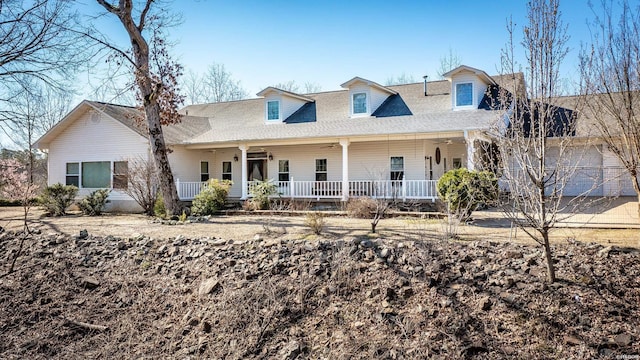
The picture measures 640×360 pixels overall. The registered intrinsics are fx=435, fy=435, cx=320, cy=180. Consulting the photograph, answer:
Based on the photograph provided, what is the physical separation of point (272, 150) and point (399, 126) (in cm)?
621

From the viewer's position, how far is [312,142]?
16516mm

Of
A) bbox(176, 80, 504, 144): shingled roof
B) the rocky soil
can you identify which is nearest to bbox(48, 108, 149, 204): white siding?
bbox(176, 80, 504, 144): shingled roof

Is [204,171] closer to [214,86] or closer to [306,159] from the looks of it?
[306,159]

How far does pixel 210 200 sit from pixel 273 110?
626 cm

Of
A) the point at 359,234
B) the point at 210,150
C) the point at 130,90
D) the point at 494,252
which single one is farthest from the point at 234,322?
the point at 210,150

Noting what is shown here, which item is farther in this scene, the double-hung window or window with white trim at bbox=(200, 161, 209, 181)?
window with white trim at bbox=(200, 161, 209, 181)

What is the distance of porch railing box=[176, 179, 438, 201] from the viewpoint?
48.7 ft

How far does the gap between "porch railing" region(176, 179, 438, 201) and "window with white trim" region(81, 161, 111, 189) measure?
357cm

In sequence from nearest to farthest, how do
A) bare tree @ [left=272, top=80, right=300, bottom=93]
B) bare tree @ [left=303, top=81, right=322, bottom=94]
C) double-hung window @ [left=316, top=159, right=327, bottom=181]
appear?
double-hung window @ [left=316, top=159, right=327, bottom=181], bare tree @ [left=272, top=80, right=300, bottom=93], bare tree @ [left=303, top=81, right=322, bottom=94]

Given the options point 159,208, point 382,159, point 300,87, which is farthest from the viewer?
point 300,87

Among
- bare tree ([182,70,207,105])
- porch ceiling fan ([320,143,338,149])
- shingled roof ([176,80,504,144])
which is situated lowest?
porch ceiling fan ([320,143,338,149])

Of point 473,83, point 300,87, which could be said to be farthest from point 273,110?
point 300,87

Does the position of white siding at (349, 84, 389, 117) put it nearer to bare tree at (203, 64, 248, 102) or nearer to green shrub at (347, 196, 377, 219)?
green shrub at (347, 196, 377, 219)

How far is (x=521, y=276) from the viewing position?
6.43m
